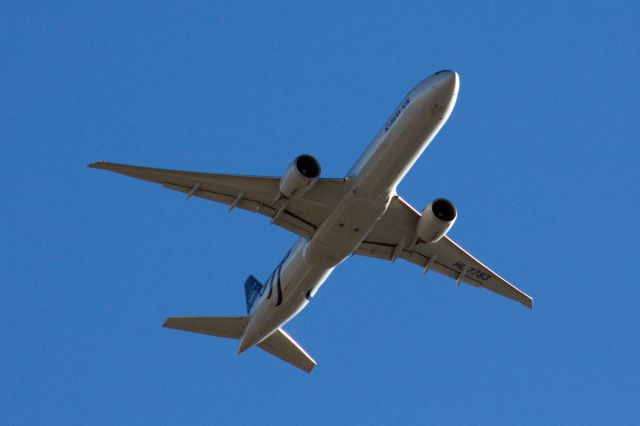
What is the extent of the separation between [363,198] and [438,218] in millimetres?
3580

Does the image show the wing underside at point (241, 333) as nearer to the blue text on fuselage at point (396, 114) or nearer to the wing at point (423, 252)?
the wing at point (423, 252)

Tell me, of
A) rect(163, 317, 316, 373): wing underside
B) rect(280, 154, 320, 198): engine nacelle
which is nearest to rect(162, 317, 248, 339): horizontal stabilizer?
rect(163, 317, 316, 373): wing underside

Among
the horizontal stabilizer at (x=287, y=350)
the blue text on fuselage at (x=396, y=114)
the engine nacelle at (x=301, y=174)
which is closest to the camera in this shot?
the blue text on fuselage at (x=396, y=114)

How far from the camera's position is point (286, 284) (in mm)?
38656

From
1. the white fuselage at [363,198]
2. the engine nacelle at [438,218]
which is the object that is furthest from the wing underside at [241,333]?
the engine nacelle at [438,218]

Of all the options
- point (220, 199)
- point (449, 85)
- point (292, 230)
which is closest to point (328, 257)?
point (292, 230)

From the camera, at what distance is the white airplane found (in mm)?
34250

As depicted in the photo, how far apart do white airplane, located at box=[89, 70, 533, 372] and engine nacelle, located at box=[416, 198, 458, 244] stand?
4 centimetres

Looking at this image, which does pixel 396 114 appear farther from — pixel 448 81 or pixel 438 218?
pixel 438 218

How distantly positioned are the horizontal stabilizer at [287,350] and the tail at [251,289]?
1809 millimetres

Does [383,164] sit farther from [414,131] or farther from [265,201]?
[265,201]

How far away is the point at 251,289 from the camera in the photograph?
4384 cm

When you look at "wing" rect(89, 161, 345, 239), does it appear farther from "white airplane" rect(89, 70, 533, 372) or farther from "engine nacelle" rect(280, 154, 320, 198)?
"engine nacelle" rect(280, 154, 320, 198)

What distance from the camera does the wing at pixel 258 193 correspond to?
3638 centimetres
